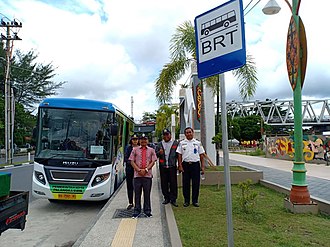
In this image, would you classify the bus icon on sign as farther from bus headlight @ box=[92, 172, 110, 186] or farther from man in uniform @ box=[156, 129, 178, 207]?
bus headlight @ box=[92, 172, 110, 186]

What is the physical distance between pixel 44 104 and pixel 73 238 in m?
3.95

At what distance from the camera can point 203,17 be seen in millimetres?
3586

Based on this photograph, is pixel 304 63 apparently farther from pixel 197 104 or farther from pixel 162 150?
pixel 197 104

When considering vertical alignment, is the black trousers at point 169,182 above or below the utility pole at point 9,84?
below

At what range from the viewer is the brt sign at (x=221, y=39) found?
3.24m

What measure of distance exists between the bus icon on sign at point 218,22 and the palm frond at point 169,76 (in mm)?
9186

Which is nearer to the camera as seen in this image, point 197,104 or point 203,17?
point 203,17

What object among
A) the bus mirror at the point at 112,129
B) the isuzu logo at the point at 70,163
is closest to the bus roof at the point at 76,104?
the bus mirror at the point at 112,129

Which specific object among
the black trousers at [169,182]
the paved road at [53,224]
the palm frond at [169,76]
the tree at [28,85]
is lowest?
the paved road at [53,224]

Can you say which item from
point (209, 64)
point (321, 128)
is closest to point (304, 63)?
point (209, 64)

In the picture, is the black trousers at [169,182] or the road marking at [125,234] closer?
the road marking at [125,234]

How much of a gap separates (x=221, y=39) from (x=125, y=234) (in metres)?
3.78

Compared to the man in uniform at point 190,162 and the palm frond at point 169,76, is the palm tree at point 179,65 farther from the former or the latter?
the man in uniform at point 190,162

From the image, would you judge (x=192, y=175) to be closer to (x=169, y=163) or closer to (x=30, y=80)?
(x=169, y=163)
